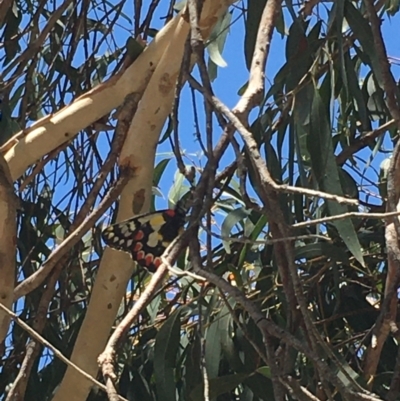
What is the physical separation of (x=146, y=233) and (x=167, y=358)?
0.30m

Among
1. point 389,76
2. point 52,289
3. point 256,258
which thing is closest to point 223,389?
point 52,289

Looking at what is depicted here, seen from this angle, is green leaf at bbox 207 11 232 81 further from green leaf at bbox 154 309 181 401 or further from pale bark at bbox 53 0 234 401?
green leaf at bbox 154 309 181 401

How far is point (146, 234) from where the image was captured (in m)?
0.86

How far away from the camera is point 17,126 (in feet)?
4.40

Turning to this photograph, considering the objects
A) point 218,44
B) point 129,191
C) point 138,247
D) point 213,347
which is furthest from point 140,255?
point 218,44

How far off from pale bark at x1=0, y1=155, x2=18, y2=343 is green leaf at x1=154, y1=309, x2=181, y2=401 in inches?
9.3

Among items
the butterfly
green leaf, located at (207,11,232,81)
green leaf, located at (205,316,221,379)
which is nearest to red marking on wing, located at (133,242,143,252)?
the butterfly

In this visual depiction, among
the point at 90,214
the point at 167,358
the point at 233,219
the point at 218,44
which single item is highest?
the point at 218,44

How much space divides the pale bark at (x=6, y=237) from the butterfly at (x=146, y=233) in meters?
0.11

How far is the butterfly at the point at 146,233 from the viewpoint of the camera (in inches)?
33.4

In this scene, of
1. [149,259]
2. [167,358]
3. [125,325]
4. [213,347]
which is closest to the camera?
[125,325]

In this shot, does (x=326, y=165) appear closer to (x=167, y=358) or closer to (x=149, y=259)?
(x=149, y=259)

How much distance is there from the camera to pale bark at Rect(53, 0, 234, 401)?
3.14ft

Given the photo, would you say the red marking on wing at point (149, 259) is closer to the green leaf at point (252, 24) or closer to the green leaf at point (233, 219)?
the green leaf at point (252, 24)
